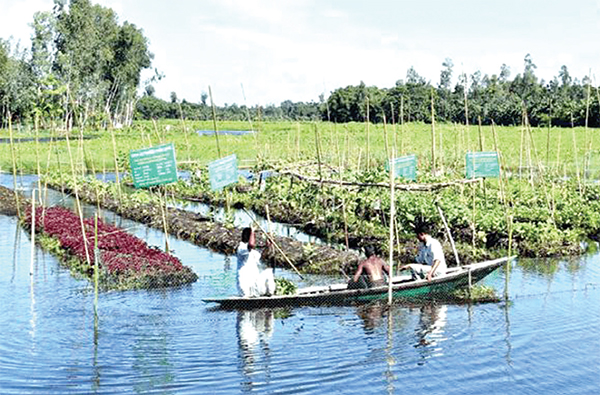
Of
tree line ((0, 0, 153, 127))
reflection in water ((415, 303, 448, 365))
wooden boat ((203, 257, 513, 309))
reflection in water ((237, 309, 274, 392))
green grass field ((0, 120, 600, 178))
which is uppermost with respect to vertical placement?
tree line ((0, 0, 153, 127))

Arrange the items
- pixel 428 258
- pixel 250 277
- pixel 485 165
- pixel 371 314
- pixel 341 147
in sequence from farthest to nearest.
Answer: pixel 341 147 < pixel 485 165 < pixel 428 258 < pixel 250 277 < pixel 371 314

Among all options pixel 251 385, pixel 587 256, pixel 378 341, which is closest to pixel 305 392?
pixel 251 385

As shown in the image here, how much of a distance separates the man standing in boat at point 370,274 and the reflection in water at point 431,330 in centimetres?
87

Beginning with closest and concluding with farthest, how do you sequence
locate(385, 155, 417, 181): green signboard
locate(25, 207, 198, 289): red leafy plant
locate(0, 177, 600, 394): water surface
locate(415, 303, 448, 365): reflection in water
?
locate(0, 177, 600, 394): water surface → locate(415, 303, 448, 365): reflection in water → locate(25, 207, 198, 289): red leafy plant → locate(385, 155, 417, 181): green signboard

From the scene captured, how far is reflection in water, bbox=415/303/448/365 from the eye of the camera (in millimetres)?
11055

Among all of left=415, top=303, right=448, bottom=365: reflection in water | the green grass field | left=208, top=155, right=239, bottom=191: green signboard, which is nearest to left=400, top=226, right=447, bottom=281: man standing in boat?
left=415, top=303, right=448, bottom=365: reflection in water

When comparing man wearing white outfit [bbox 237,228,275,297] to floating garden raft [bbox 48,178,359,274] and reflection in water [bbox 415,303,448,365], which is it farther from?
floating garden raft [bbox 48,178,359,274]

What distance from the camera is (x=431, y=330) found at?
12.1 metres

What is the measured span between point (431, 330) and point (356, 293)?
57.4 inches

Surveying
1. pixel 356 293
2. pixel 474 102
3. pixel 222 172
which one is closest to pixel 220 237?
pixel 222 172

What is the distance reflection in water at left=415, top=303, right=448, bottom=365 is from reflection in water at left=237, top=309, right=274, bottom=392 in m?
2.13

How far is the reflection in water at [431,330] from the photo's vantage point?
1105 centimetres

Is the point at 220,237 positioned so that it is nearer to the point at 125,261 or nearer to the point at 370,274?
the point at 125,261

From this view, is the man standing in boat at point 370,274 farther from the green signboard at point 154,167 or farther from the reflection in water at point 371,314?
the green signboard at point 154,167
